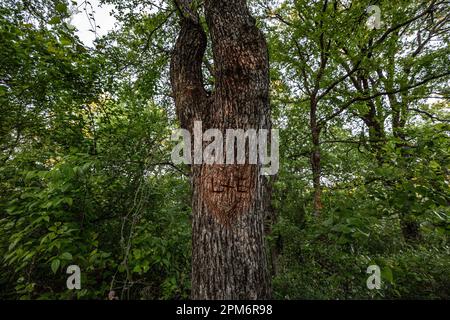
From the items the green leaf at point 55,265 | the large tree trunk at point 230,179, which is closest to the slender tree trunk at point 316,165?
the large tree trunk at point 230,179

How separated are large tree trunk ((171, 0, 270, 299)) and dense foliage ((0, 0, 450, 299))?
640mm

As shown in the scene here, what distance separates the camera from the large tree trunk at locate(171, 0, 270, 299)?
1674 millimetres

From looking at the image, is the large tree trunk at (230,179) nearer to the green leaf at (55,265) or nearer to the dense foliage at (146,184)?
the dense foliage at (146,184)

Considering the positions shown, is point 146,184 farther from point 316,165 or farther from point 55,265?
point 316,165

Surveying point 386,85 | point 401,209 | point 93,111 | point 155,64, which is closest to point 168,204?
point 93,111

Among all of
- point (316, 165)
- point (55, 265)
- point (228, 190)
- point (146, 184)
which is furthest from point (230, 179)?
point (316, 165)

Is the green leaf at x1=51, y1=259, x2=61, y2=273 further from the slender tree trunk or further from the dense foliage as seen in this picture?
the slender tree trunk

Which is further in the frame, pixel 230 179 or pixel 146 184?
pixel 146 184

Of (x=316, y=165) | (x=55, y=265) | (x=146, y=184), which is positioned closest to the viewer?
(x=55, y=265)

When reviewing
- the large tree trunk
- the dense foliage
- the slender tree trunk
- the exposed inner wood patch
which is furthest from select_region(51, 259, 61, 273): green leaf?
the slender tree trunk

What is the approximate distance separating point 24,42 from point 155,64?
2162 mm

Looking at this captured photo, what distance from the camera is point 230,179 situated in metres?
1.75

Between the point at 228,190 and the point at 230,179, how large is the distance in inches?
3.7

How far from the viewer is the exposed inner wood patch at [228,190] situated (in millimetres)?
1720
